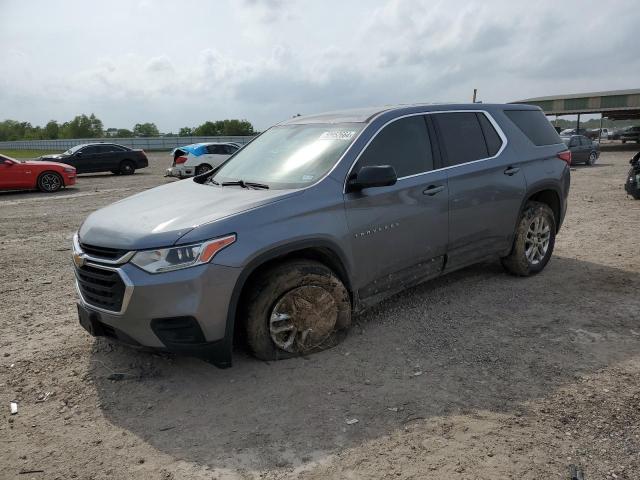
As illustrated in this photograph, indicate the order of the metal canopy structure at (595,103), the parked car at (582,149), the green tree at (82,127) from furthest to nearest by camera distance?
the green tree at (82,127) < the metal canopy structure at (595,103) < the parked car at (582,149)

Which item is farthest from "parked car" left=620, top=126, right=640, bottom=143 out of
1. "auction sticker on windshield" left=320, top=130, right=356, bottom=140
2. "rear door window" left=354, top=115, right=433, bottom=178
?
"auction sticker on windshield" left=320, top=130, right=356, bottom=140

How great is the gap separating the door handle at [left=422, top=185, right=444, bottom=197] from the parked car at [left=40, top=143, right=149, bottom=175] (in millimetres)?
21510

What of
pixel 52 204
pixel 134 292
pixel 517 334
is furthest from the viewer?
pixel 52 204

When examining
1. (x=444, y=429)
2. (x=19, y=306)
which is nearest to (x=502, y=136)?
(x=444, y=429)

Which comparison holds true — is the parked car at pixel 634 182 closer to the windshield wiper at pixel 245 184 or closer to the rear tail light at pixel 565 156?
the rear tail light at pixel 565 156

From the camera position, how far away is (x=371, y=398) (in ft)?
11.0

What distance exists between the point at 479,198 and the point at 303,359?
2290mm

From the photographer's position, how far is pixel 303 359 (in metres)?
3.89

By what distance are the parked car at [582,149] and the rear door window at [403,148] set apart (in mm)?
20781

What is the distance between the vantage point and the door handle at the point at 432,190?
4.45 metres

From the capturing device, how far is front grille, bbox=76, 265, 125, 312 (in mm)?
3375

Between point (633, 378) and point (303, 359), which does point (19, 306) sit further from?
point (633, 378)

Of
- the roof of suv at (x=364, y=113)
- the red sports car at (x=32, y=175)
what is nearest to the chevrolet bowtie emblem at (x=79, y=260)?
the roof of suv at (x=364, y=113)

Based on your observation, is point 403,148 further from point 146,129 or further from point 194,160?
point 146,129
